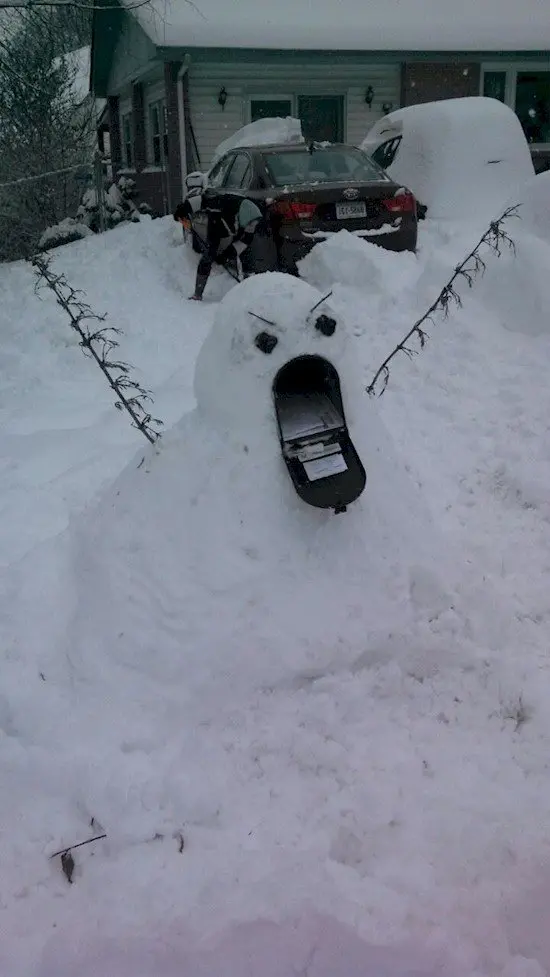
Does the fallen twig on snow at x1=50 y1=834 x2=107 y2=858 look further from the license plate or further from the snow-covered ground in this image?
the license plate

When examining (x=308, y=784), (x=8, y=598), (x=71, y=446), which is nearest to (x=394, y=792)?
(x=308, y=784)

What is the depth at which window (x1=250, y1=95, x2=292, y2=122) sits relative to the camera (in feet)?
56.7

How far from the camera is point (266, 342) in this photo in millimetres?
3486

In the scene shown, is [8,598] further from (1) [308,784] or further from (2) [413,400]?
(2) [413,400]

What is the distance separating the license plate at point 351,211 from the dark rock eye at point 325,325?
558cm

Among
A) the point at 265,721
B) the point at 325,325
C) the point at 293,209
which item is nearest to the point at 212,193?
the point at 293,209

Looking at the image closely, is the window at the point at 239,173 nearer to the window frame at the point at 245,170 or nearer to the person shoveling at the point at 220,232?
the window frame at the point at 245,170

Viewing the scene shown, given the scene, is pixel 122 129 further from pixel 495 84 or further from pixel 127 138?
pixel 495 84

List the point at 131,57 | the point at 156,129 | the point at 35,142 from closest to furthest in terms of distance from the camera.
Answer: the point at 35,142
the point at 131,57
the point at 156,129

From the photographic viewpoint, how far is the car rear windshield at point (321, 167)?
9.27 meters

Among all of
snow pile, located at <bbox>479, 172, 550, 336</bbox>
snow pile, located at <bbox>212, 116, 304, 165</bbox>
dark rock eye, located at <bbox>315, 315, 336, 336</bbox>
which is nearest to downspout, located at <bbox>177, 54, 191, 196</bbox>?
snow pile, located at <bbox>212, 116, 304, 165</bbox>

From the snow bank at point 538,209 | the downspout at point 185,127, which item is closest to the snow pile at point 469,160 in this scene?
the snow bank at point 538,209

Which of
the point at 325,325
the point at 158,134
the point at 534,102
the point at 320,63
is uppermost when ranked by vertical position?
the point at 320,63

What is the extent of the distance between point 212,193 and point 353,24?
8551mm
